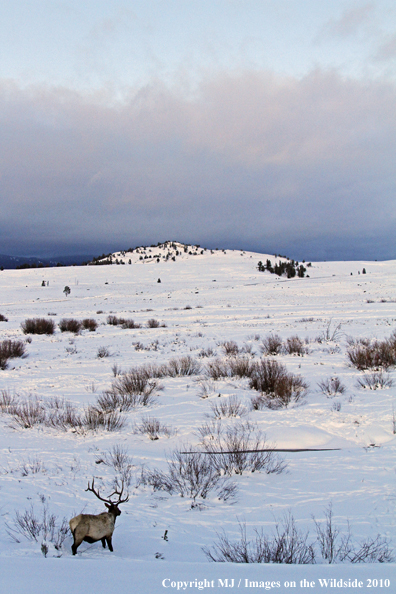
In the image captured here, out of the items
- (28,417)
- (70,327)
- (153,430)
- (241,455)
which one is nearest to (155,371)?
(28,417)

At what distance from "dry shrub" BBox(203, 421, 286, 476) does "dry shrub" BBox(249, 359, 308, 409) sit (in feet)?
5.91

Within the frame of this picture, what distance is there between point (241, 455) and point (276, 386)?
3299 millimetres

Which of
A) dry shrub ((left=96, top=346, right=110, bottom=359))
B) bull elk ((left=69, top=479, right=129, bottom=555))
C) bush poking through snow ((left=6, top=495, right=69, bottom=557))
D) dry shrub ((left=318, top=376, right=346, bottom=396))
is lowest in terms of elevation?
dry shrub ((left=96, top=346, right=110, bottom=359))

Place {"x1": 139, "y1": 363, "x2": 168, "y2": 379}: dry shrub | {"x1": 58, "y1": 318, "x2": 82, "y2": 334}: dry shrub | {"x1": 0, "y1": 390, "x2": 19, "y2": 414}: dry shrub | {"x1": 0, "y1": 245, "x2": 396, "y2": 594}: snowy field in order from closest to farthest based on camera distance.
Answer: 1. {"x1": 0, "y1": 245, "x2": 396, "y2": 594}: snowy field
2. {"x1": 0, "y1": 390, "x2": 19, "y2": 414}: dry shrub
3. {"x1": 139, "y1": 363, "x2": 168, "y2": 379}: dry shrub
4. {"x1": 58, "y1": 318, "x2": 82, "y2": 334}: dry shrub

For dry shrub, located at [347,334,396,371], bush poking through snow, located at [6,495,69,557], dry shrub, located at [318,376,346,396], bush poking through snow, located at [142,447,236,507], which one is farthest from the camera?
dry shrub, located at [347,334,396,371]

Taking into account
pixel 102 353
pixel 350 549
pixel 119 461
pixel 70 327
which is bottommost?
pixel 102 353

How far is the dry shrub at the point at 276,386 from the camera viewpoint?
7.12 metres

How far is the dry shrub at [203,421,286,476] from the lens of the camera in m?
4.38

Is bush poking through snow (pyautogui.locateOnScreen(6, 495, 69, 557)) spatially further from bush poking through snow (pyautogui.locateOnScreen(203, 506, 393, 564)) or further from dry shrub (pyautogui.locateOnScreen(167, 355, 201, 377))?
dry shrub (pyautogui.locateOnScreen(167, 355, 201, 377))

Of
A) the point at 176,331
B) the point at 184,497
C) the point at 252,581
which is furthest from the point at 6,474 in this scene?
the point at 176,331

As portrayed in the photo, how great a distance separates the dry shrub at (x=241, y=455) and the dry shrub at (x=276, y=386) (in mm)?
1803

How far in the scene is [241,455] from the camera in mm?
4539

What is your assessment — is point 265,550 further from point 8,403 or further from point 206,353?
point 206,353

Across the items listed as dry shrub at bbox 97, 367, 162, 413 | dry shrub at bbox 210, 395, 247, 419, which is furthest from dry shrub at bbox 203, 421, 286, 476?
dry shrub at bbox 97, 367, 162, 413
